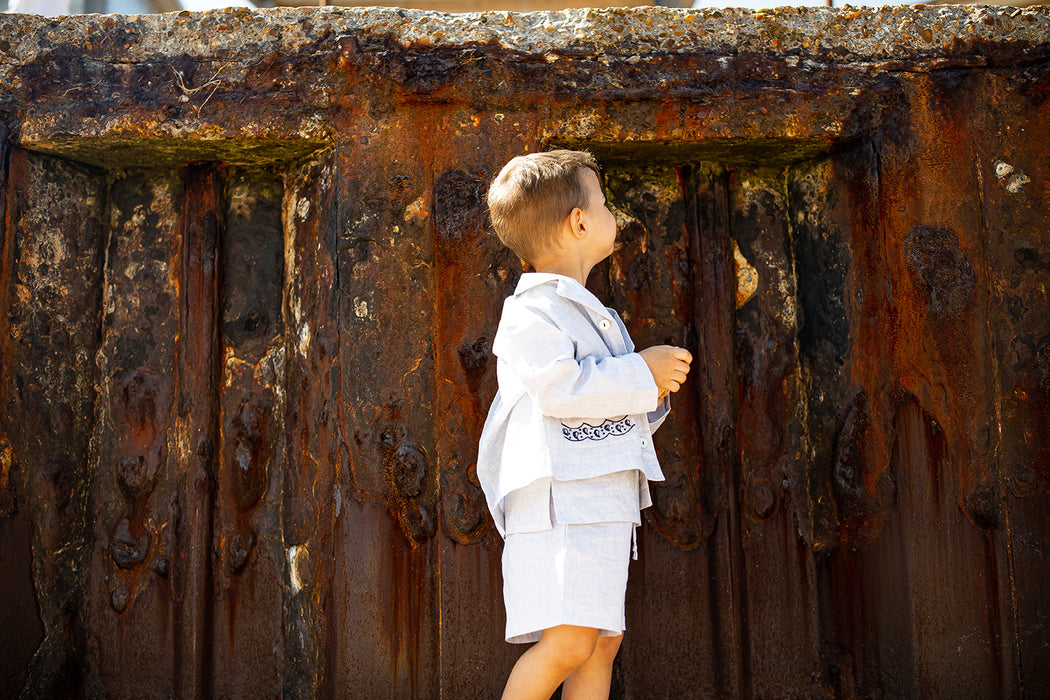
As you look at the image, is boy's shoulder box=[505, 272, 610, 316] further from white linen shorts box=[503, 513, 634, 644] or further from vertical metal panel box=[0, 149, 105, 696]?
vertical metal panel box=[0, 149, 105, 696]

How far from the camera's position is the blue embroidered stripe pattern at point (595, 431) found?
1706 mm

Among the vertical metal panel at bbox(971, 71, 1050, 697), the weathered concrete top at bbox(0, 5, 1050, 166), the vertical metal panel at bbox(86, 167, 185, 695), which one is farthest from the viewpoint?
the vertical metal panel at bbox(86, 167, 185, 695)

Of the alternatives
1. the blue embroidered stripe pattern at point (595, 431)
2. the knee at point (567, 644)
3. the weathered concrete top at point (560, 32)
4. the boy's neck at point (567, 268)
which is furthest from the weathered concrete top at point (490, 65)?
the knee at point (567, 644)

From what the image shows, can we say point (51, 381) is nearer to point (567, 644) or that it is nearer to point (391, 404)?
point (391, 404)

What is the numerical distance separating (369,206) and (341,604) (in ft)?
3.38

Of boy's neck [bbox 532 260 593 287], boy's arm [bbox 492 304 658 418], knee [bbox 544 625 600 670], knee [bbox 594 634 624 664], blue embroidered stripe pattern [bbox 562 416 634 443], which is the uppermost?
boy's neck [bbox 532 260 593 287]

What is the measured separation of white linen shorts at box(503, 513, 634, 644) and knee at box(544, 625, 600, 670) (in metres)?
0.04

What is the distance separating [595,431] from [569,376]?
14 cm

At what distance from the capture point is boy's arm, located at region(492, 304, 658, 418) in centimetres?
166

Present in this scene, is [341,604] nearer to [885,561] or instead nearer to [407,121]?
[407,121]

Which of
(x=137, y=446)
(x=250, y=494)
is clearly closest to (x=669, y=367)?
(x=250, y=494)

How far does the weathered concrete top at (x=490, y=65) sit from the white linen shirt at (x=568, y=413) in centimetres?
66

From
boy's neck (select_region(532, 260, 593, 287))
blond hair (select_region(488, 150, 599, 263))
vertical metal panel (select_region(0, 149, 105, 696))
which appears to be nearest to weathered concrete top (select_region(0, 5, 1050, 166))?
vertical metal panel (select_region(0, 149, 105, 696))

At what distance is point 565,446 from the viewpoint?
169cm
